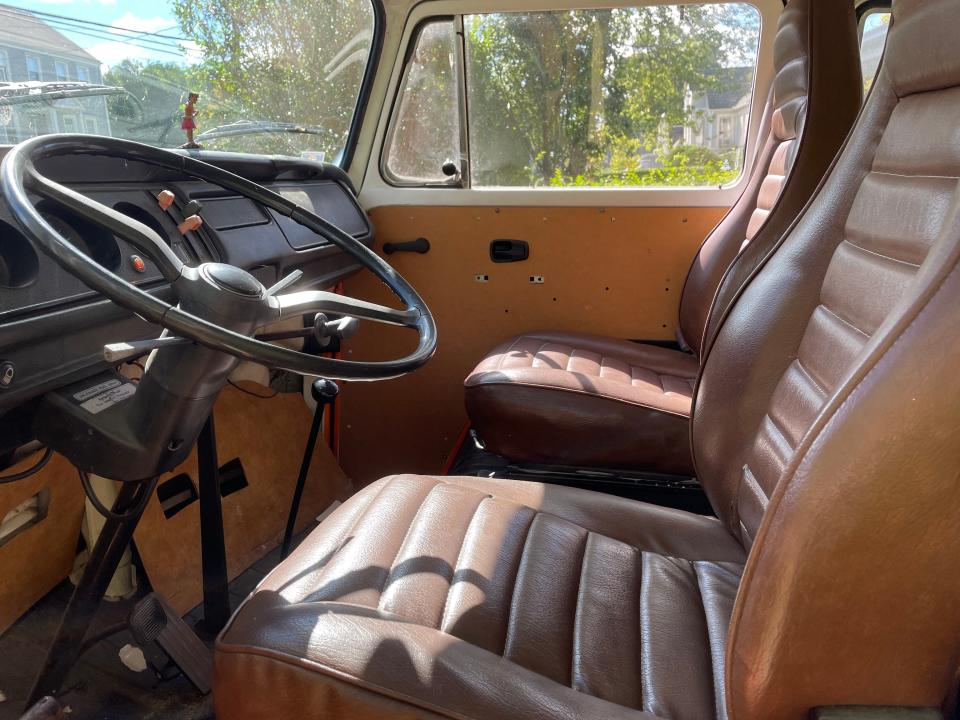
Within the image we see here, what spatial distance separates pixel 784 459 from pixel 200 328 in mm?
718

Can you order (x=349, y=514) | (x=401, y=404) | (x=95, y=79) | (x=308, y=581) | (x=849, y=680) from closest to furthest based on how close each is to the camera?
(x=849, y=680) < (x=308, y=581) < (x=349, y=514) < (x=95, y=79) < (x=401, y=404)

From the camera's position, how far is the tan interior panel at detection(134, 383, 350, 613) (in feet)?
5.68

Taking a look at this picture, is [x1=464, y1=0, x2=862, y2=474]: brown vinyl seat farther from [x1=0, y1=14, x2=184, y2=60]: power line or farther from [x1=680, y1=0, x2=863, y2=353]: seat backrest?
[x1=0, y1=14, x2=184, y2=60]: power line

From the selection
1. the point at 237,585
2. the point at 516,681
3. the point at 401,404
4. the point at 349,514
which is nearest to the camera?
the point at 516,681

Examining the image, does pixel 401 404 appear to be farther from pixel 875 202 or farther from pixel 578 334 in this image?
pixel 875 202

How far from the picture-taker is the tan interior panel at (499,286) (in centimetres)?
241

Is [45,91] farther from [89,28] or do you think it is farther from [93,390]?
[93,390]

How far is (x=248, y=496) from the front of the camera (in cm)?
201

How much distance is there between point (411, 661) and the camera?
80 centimetres

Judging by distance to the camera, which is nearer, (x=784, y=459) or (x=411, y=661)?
(x=411, y=661)

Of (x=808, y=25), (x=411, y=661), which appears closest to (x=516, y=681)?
(x=411, y=661)

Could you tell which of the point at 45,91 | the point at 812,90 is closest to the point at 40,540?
the point at 45,91

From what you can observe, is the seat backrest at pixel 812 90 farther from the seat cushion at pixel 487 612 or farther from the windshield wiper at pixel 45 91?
the windshield wiper at pixel 45 91

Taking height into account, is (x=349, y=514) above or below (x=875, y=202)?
below
